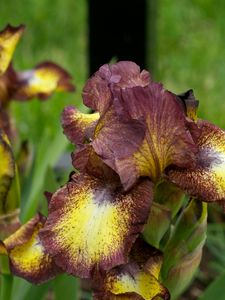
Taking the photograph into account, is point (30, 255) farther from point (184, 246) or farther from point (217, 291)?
point (217, 291)

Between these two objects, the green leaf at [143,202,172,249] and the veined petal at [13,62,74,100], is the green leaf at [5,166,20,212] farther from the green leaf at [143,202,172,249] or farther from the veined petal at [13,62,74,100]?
the veined petal at [13,62,74,100]

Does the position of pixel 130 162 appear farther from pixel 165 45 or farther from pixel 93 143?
pixel 165 45

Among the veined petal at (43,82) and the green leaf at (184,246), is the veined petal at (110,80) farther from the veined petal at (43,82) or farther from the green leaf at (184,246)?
the veined petal at (43,82)

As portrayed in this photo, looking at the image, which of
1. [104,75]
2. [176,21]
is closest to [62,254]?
[104,75]

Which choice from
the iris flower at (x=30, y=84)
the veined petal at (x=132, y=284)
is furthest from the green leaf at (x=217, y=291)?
the iris flower at (x=30, y=84)

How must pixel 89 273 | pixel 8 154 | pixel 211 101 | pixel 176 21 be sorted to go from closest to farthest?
pixel 89 273
pixel 8 154
pixel 211 101
pixel 176 21

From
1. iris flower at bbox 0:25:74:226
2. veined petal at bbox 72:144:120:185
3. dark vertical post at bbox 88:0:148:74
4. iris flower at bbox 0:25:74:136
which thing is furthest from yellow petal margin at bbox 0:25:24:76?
dark vertical post at bbox 88:0:148:74

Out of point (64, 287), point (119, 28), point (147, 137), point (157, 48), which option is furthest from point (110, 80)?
point (157, 48)
